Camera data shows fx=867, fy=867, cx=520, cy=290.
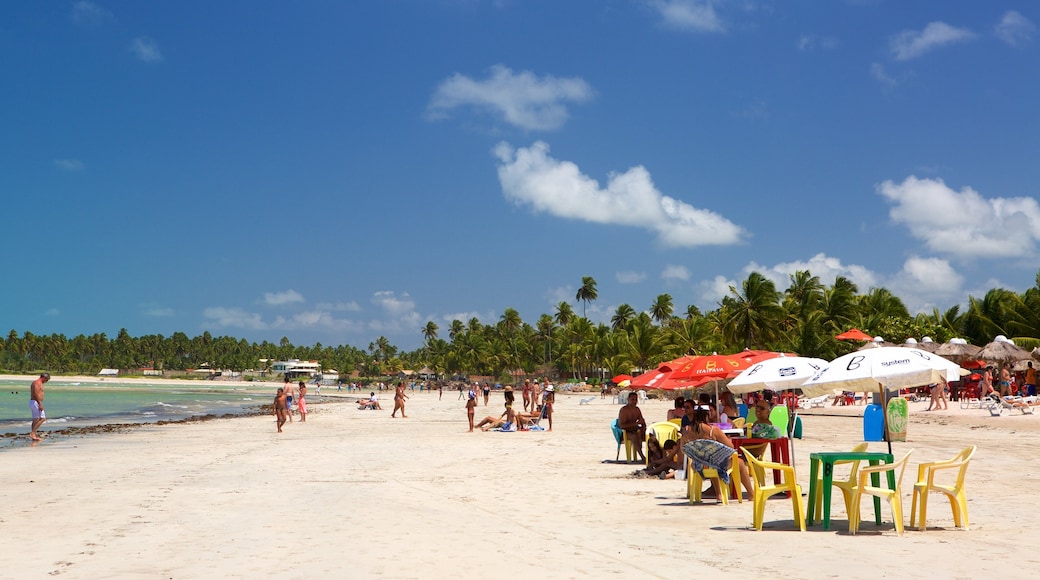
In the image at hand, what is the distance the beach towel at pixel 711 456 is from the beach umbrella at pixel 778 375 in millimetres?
3021

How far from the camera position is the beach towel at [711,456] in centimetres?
935

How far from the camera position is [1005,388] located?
1272 inches

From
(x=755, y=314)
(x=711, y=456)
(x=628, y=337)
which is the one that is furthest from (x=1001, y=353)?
(x=628, y=337)

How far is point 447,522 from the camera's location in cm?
837

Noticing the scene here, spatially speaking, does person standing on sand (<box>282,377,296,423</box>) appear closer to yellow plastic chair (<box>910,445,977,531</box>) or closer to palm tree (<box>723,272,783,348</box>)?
yellow plastic chair (<box>910,445,977,531</box>)

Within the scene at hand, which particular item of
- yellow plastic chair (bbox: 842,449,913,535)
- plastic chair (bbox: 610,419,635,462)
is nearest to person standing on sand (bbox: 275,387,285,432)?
plastic chair (bbox: 610,419,635,462)

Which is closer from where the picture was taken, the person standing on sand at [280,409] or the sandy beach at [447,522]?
the sandy beach at [447,522]

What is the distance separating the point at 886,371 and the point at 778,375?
2.48 meters

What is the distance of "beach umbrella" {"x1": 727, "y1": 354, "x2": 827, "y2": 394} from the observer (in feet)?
40.1

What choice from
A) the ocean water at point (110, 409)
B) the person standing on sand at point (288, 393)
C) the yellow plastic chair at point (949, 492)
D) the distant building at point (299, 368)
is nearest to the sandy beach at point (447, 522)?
the yellow plastic chair at point (949, 492)

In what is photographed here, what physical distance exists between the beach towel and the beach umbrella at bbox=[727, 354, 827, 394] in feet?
9.91

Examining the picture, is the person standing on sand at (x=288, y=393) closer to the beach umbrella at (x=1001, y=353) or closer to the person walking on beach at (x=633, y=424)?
the person walking on beach at (x=633, y=424)

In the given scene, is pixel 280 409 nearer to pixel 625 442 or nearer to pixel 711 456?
pixel 625 442

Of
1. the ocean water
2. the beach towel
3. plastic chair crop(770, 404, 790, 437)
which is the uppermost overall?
plastic chair crop(770, 404, 790, 437)
